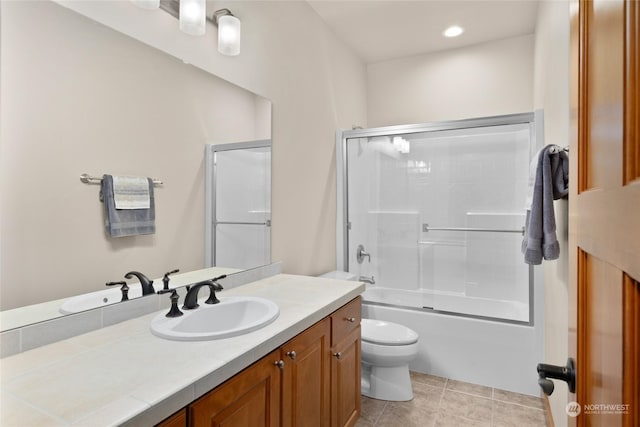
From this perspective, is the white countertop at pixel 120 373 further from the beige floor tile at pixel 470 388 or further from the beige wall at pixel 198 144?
the beige floor tile at pixel 470 388

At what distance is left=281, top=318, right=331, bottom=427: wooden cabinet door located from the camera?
4.23 ft

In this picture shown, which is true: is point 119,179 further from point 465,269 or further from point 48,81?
point 465,269

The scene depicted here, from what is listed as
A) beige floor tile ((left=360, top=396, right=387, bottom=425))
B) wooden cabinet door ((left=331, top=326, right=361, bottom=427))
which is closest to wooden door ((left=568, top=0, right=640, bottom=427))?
wooden cabinet door ((left=331, top=326, right=361, bottom=427))

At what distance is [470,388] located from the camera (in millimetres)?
2438

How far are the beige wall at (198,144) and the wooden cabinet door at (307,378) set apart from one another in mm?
652

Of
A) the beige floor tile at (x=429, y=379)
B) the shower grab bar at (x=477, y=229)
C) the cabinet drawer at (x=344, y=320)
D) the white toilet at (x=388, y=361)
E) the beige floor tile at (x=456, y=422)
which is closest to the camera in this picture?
the cabinet drawer at (x=344, y=320)

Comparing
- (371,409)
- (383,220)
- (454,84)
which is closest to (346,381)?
(371,409)

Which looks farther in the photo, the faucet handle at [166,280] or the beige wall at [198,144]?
the faucet handle at [166,280]

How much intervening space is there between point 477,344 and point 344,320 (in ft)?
4.28

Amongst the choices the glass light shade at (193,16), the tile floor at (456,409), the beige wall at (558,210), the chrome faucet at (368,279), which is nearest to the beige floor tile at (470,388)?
the tile floor at (456,409)

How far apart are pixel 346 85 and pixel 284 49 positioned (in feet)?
3.58

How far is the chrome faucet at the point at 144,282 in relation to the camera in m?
1.36

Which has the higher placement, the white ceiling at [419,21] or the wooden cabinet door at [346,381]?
→ the white ceiling at [419,21]

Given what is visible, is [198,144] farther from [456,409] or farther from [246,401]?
[456,409]
